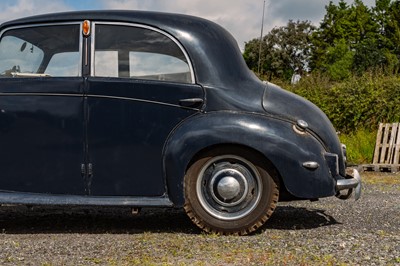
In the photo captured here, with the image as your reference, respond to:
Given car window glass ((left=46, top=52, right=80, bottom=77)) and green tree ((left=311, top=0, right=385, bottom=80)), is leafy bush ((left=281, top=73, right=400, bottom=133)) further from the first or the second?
green tree ((left=311, top=0, right=385, bottom=80))

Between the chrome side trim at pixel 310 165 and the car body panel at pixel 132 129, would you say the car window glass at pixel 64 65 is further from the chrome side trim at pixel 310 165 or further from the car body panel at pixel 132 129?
the chrome side trim at pixel 310 165

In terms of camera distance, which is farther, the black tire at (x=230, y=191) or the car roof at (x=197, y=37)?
the car roof at (x=197, y=37)

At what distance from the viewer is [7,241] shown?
4.60m

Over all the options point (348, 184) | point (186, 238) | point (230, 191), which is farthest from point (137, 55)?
point (348, 184)

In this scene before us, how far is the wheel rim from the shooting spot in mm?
4758

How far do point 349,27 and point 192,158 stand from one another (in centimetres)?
6559

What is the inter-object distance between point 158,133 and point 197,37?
2.95 feet

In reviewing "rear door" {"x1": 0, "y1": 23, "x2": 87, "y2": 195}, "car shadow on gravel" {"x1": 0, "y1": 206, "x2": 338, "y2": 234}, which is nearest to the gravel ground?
"car shadow on gravel" {"x1": 0, "y1": 206, "x2": 338, "y2": 234}

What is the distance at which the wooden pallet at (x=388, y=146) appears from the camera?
14.0m

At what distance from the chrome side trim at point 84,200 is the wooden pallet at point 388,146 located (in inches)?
392

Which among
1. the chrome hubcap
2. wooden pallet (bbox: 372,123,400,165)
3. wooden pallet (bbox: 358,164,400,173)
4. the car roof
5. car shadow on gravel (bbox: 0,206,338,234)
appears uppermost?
the car roof

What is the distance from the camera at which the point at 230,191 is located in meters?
4.75

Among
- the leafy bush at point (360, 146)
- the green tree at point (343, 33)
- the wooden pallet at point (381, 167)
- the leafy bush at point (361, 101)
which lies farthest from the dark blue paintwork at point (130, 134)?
the green tree at point (343, 33)

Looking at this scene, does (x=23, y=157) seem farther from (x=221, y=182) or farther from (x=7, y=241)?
(x=221, y=182)
